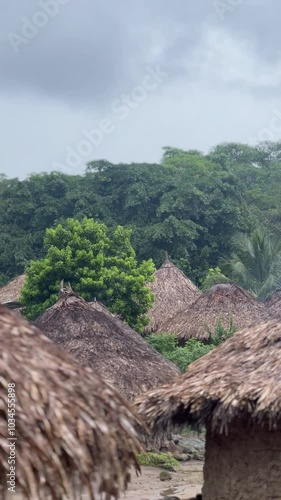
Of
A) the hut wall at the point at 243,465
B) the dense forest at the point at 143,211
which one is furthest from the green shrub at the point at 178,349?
the hut wall at the point at 243,465

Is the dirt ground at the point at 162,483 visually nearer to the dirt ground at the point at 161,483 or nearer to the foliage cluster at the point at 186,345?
the dirt ground at the point at 161,483

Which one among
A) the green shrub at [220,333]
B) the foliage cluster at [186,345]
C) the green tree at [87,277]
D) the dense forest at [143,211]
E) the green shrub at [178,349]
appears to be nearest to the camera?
the green shrub at [178,349]

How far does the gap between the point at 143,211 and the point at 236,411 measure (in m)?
25.5

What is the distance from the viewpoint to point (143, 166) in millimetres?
36125

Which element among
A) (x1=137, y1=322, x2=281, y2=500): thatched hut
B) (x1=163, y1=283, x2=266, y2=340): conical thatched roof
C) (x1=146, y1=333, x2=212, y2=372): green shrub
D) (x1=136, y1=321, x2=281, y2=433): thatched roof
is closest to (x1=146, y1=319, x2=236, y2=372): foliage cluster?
(x1=146, y1=333, x2=212, y2=372): green shrub

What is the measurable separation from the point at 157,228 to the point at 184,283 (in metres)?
5.07

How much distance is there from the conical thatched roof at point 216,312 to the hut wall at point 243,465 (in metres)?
13.7

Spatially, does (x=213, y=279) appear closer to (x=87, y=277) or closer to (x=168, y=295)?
(x=168, y=295)

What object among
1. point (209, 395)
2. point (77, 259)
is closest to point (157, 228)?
point (77, 259)

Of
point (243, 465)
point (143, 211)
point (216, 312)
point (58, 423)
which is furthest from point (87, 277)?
point (58, 423)

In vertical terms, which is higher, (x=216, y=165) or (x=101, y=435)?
(x=216, y=165)

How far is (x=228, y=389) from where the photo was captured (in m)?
8.30

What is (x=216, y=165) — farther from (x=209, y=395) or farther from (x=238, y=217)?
(x=209, y=395)

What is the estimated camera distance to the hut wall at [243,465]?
818cm
